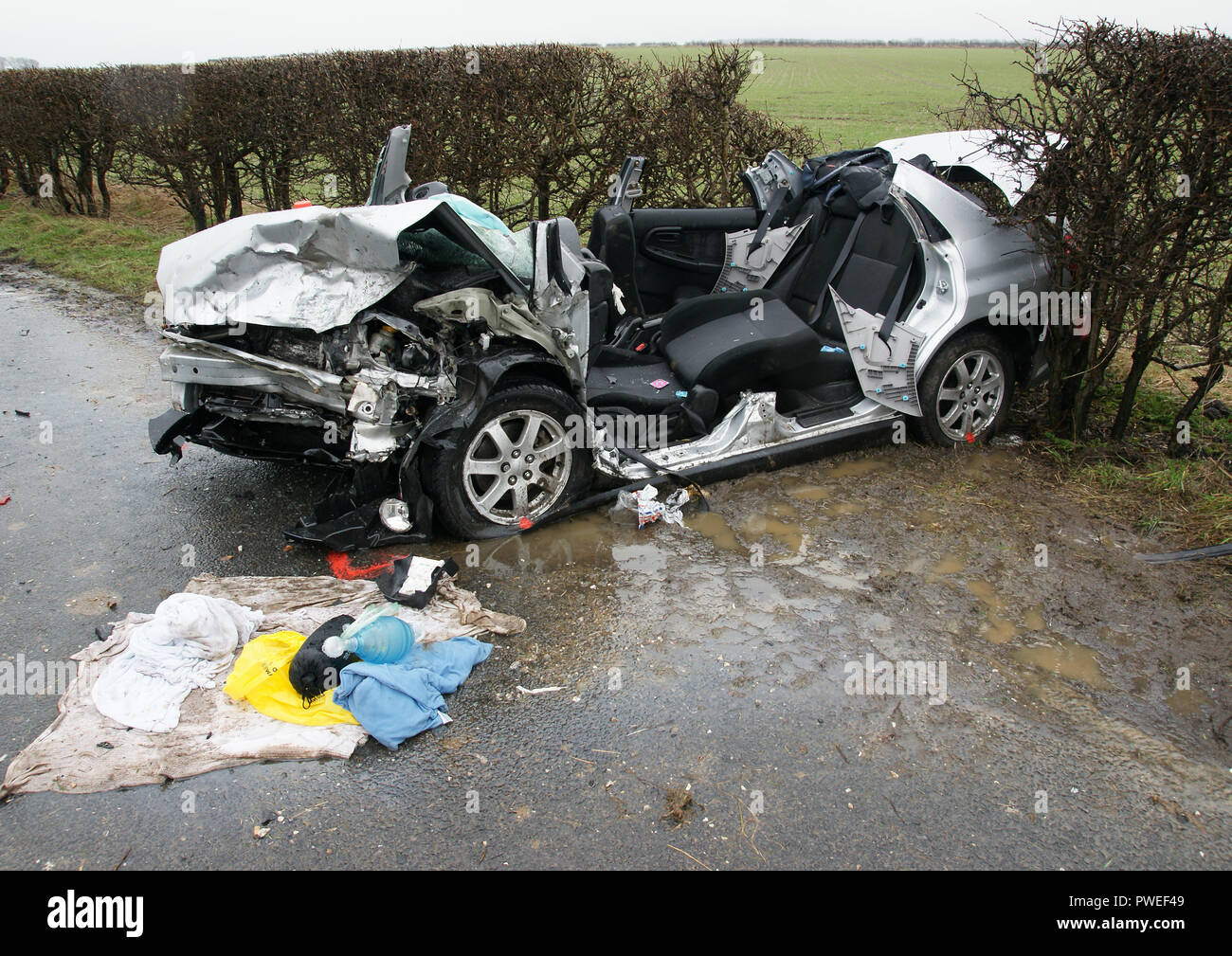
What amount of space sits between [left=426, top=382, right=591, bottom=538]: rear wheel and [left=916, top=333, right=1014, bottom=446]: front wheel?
2.43 metres

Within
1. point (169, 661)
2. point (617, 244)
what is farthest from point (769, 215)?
point (169, 661)

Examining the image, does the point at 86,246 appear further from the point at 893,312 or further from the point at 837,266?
the point at 893,312

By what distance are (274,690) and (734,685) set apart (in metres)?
1.91

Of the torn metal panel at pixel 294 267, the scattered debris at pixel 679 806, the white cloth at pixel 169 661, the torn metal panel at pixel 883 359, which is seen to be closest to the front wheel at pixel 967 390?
the torn metal panel at pixel 883 359

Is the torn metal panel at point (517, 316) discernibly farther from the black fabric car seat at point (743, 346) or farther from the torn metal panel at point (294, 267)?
the black fabric car seat at point (743, 346)

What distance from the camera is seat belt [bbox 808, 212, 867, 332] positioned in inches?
231

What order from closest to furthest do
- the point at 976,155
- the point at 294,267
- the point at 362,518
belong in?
1. the point at 294,267
2. the point at 362,518
3. the point at 976,155

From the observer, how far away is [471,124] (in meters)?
9.41

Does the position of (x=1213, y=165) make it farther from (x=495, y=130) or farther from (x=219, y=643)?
(x=495, y=130)

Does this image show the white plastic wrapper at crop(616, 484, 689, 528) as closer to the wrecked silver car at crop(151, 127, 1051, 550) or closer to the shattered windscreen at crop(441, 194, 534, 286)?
the wrecked silver car at crop(151, 127, 1051, 550)

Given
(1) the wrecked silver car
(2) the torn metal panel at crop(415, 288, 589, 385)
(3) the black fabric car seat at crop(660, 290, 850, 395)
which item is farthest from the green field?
(2) the torn metal panel at crop(415, 288, 589, 385)

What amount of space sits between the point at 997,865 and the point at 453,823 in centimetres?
182
